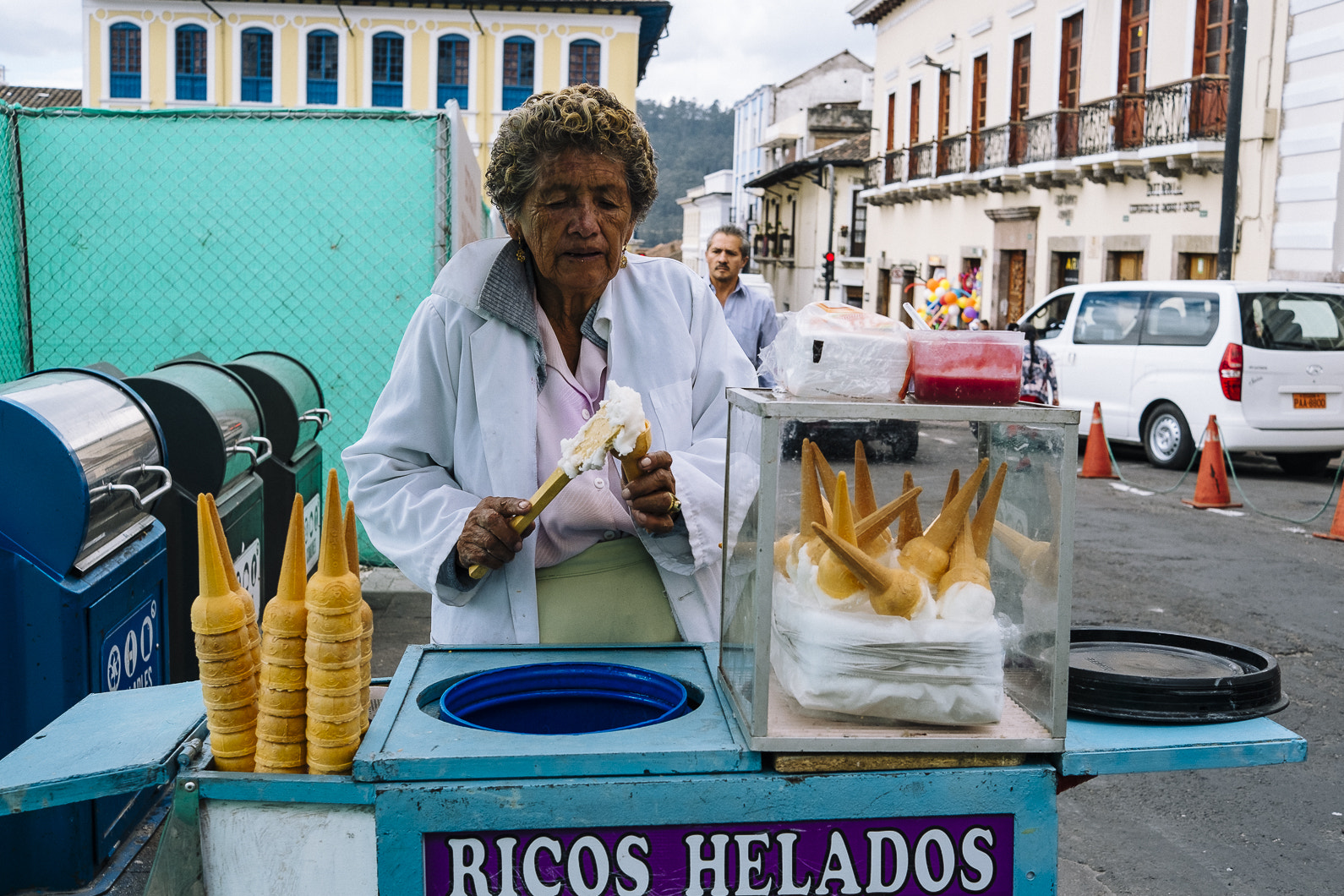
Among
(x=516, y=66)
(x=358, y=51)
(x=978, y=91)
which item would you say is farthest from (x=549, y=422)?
(x=358, y=51)

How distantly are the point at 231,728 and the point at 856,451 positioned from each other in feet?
3.31

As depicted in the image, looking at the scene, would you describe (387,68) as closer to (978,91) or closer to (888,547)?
(978,91)

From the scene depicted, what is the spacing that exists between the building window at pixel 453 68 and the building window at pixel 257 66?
518cm

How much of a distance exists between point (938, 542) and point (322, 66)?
125 feet

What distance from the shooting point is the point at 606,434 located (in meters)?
1.85

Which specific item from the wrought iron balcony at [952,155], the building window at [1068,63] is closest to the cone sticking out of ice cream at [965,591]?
the building window at [1068,63]

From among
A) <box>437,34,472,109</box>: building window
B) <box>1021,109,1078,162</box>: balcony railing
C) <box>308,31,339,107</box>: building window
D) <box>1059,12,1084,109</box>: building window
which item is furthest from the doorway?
<box>308,31,339,107</box>: building window

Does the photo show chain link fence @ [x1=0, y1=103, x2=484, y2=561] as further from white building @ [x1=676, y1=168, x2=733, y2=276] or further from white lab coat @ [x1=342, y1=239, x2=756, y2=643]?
white building @ [x1=676, y1=168, x2=733, y2=276]

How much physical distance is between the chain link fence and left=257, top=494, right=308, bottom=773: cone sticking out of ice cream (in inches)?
197

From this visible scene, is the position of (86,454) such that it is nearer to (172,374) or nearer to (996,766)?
(172,374)

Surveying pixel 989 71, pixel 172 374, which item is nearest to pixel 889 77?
pixel 989 71

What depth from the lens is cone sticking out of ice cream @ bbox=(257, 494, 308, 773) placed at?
1654 mm

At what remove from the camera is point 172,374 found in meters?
4.23

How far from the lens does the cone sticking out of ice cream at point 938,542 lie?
1.74 meters
